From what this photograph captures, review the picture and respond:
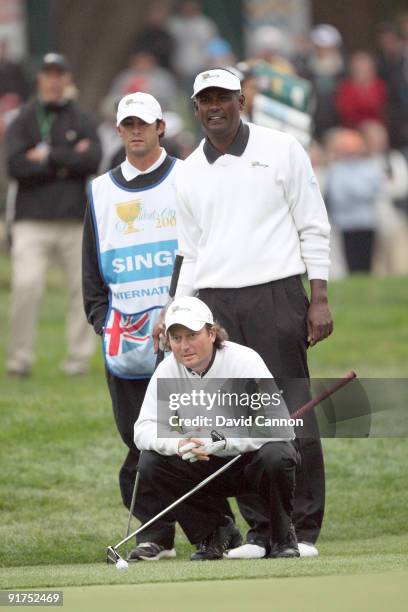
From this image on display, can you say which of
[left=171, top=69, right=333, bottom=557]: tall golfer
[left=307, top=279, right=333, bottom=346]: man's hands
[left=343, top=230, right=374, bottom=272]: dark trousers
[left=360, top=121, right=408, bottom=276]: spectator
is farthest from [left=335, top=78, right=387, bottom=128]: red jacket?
[left=307, top=279, right=333, bottom=346]: man's hands

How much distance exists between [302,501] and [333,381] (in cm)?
77

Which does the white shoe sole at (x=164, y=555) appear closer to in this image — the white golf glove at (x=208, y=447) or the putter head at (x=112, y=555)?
the putter head at (x=112, y=555)

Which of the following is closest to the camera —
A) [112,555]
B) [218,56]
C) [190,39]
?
[112,555]

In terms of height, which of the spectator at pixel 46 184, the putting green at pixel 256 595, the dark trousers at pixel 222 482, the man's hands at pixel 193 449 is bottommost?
the putting green at pixel 256 595

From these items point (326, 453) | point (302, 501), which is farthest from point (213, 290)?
point (326, 453)

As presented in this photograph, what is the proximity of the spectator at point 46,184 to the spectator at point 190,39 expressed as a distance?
37.0 ft

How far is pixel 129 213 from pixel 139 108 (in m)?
0.56

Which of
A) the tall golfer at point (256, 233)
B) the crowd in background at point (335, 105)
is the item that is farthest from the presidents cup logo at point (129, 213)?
the crowd in background at point (335, 105)

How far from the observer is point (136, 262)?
32.1ft

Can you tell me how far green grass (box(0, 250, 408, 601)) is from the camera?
8.51 metres

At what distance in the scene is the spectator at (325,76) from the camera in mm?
24062

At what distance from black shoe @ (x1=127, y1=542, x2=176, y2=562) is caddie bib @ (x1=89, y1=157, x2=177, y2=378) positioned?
2.96ft

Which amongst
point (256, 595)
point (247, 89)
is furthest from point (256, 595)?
point (247, 89)

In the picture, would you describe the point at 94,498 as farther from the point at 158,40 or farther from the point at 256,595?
the point at 158,40
